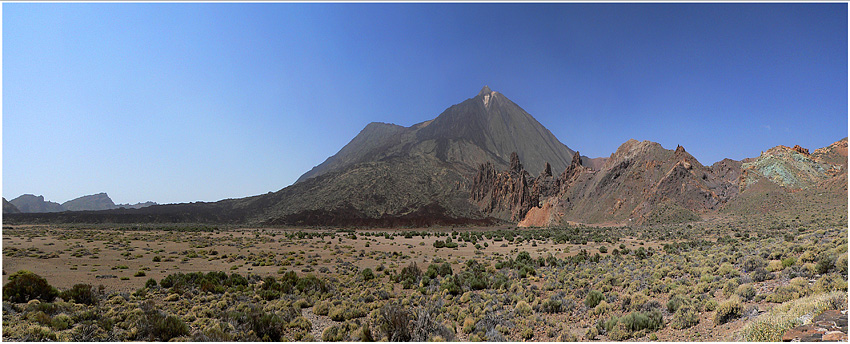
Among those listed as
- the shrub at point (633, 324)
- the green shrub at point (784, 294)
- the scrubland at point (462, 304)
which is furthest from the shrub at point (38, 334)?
the green shrub at point (784, 294)

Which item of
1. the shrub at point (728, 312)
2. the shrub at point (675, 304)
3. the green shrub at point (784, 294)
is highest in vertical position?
the green shrub at point (784, 294)

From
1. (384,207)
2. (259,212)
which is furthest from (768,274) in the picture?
(259,212)

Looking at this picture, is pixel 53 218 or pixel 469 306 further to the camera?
pixel 53 218

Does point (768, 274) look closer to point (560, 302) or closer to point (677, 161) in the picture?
point (560, 302)

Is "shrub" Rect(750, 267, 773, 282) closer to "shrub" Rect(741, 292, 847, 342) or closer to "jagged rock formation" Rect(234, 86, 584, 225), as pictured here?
"shrub" Rect(741, 292, 847, 342)

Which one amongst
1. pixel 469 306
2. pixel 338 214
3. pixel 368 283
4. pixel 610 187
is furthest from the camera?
pixel 338 214

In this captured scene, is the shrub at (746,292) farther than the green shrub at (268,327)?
No

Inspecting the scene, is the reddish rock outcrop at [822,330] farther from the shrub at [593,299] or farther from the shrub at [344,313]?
the shrub at [344,313]

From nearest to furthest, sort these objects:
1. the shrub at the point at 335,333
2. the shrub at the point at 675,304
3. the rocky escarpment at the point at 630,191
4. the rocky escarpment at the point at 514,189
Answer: the shrub at the point at 675,304 < the shrub at the point at 335,333 < the rocky escarpment at the point at 630,191 < the rocky escarpment at the point at 514,189
